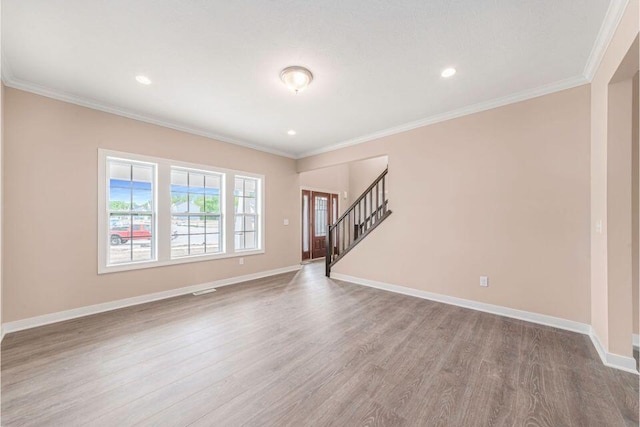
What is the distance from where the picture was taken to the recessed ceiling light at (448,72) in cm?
261

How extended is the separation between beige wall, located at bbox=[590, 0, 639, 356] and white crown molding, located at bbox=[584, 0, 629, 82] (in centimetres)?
4

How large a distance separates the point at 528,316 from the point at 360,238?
264 cm

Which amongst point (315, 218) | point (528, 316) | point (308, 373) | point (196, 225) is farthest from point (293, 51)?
point (315, 218)

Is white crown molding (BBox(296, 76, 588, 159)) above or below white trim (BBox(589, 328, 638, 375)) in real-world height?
above

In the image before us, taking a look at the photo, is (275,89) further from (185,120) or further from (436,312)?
(436,312)

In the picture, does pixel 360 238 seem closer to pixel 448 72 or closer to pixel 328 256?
pixel 328 256

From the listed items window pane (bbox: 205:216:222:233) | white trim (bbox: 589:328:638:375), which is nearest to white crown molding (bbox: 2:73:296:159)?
window pane (bbox: 205:216:222:233)

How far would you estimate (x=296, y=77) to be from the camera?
2645 mm

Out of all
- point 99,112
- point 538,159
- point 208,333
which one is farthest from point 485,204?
point 99,112

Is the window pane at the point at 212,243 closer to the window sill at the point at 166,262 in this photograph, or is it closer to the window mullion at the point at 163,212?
the window sill at the point at 166,262

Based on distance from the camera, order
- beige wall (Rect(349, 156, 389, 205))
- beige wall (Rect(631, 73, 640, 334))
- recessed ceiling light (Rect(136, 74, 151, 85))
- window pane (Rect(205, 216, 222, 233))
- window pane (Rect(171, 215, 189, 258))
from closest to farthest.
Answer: beige wall (Rect(631, 73, 640, 334)) → recessed ceiling light (Rect(136, 74, 151, 85)) → window pane (Rect(171, 215, 189, 258)) → window pane (Rect(205, 216, 222, 233)) → beige wall (Rect(349, 156, 389, 205))

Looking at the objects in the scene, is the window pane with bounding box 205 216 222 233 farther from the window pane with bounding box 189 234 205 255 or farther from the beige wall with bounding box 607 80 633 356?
the beige wall with bounding box 607 80 633 356

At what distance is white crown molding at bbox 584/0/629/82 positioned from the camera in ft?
5.94

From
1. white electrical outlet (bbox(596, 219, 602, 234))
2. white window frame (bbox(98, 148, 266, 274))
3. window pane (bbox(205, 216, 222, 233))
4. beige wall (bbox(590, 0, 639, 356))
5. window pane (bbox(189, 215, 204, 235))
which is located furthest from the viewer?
A: window pane (bbox(205, 216, 222, 233))
